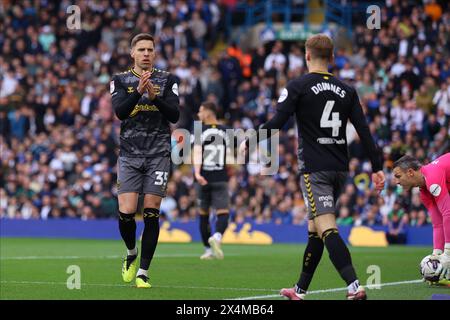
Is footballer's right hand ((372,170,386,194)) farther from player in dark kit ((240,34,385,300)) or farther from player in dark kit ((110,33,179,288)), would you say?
player in dark kit ((110,33,179,288))

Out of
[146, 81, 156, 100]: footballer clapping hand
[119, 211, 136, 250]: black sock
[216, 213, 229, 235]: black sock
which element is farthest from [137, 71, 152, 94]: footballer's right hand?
[216, 213, 229, 235]: black sock

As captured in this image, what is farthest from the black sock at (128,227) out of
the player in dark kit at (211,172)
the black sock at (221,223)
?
the black sock at (221,223)

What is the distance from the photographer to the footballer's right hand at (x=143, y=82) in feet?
35.2

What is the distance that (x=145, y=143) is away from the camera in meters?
11.5

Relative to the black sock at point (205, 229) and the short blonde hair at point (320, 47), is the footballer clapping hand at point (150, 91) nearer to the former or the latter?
the short blonde hair at point (320, 47)

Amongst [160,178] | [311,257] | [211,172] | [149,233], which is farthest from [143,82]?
[211,172]

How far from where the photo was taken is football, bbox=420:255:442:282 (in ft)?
38.5

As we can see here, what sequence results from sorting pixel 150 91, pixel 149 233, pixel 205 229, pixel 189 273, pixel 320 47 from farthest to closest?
pixel 205 229 → pixel 189 273 → pixel 149 233 → pixel 150 91 → pixel 320 47

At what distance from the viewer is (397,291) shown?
1114 centimetres

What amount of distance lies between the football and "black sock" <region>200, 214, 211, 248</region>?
20.2 feet

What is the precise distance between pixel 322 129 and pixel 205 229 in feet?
26.8

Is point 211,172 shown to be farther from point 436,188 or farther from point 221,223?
point 436,188

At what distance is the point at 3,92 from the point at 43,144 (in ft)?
9.50

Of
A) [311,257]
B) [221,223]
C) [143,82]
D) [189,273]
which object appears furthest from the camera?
[221,223]
